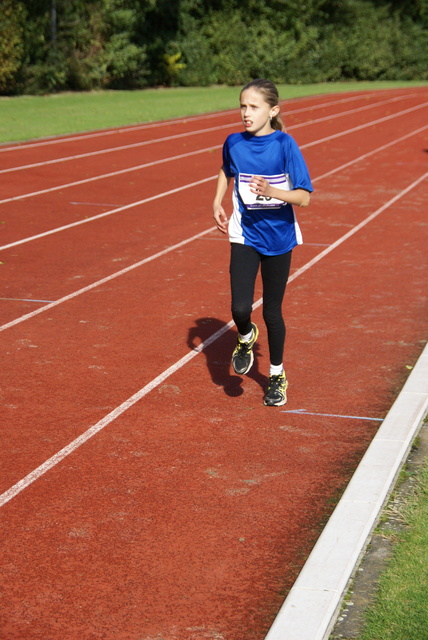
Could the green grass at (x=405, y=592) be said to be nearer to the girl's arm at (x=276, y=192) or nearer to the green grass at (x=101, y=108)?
the girl's arm at (x=276, y=192)

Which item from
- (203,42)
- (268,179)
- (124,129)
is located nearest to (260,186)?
(268,179)

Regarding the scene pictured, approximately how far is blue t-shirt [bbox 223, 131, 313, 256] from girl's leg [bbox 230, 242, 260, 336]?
0.18ft

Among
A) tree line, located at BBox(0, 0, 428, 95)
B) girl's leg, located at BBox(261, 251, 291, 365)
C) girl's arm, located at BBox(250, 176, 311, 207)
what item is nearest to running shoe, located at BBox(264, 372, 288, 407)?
girl's leg, located at BBox(261, 251, 291, 365)

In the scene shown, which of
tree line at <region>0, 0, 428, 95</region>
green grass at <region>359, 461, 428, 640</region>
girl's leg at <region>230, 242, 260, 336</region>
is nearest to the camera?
green grass at <region>359, 461, 428, 640</region>

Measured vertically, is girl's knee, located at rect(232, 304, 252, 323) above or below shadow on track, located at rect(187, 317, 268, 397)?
above

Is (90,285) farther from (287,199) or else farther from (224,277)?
(287,199)

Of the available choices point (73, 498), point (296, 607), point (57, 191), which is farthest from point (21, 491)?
point (57, 191)

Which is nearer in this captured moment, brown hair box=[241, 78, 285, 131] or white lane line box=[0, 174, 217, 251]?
brown hair box=[241, 78, 285, 131]

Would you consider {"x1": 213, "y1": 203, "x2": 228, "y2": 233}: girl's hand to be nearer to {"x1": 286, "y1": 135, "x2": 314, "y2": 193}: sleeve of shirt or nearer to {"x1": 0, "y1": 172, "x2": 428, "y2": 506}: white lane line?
{"x1": 286, "y1": 135, "x2": 314, "y2": 193}: sleeve of shirt

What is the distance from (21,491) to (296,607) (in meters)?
1.83

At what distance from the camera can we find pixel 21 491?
4980 millimetres

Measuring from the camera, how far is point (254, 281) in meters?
5.91

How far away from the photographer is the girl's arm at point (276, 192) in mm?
5223

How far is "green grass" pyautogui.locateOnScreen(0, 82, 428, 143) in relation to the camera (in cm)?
2584
